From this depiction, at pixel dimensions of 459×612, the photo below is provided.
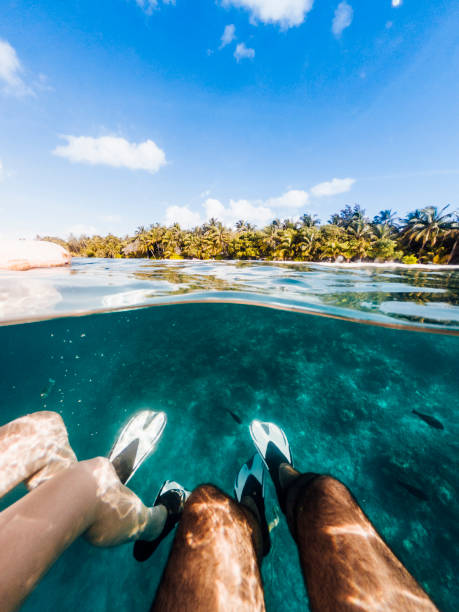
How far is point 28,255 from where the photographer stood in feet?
18.2

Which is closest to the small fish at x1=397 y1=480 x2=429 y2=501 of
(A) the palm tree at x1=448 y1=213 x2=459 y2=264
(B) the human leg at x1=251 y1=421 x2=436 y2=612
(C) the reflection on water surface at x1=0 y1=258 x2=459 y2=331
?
(C) the reflection on water surface at x1=0 y1=258 x2=459 y2=331

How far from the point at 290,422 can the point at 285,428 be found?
0.28 m

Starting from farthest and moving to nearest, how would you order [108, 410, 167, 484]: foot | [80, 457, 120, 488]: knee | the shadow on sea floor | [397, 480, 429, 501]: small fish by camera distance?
[397, 480, 429, 501]: small fish → the shadow on sea floor → [108, 410, 167, 484]: foot → [80, 457, 120, 488]: knee

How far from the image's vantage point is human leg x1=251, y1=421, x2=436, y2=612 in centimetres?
108

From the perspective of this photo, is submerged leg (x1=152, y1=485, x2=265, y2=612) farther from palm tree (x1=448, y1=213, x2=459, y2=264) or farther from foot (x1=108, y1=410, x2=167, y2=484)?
palm tree (x1=448, y1=213, x2=459, y2=264)

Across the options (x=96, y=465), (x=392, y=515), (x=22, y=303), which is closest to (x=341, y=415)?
(x=392, y=515)

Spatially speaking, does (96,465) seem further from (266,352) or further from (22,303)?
(266,352)

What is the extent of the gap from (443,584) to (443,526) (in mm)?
1107

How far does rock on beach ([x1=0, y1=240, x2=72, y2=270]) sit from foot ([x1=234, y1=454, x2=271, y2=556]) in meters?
7.37

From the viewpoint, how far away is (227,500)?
179 cm

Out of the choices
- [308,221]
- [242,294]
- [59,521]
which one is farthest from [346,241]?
[59,521]

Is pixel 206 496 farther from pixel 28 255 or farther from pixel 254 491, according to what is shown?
pixel 28 255

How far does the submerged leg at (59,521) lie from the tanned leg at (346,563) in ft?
4.54

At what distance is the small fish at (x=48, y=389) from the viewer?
1444 centimetres
